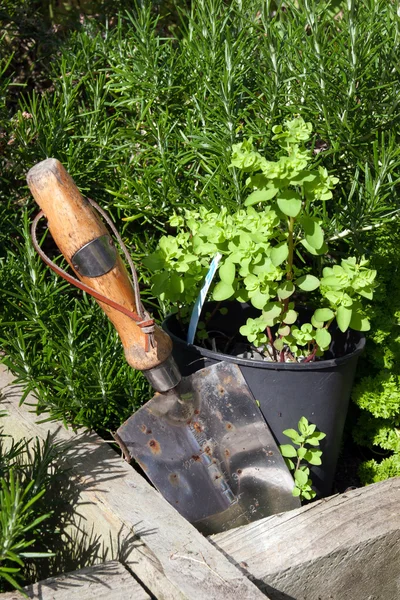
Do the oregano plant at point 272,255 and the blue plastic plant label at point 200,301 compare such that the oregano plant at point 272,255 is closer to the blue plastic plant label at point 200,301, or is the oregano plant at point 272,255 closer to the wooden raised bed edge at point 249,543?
the blue plastic plant label at point 200,301

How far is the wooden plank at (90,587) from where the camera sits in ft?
4.07

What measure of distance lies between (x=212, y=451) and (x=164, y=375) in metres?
0.21

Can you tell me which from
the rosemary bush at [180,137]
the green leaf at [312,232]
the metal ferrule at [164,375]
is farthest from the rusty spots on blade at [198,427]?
the green leaf at [312,232]

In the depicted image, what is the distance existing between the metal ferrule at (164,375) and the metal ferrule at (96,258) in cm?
25

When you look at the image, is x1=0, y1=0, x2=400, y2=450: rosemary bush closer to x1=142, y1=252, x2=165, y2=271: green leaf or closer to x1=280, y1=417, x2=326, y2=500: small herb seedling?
x1=142, y1=252, x2=165, y2=271: green leaf

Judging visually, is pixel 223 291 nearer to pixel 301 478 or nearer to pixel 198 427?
pixel 198 427

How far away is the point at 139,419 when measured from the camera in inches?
65.3

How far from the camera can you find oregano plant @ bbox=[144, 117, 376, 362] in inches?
59.3

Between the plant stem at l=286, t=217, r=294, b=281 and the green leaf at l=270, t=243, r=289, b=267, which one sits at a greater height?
the green leaf at l=270, t=243, r=289, b=267

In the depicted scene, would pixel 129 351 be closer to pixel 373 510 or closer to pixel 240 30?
pixel 373 510

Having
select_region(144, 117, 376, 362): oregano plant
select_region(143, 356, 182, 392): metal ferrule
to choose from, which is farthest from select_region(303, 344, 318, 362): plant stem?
select_region(143, 356, 182, 392): metal ferrule

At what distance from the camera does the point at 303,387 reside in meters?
1.65

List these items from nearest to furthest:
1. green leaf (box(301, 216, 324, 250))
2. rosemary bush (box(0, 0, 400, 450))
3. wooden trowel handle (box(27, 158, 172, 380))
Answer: wooden trowel handle (box(27, 158, 172, 380)) → green leaf (box(301, 216, 324, 250)) → rosemary bush (box(0, 0, 400, 450))

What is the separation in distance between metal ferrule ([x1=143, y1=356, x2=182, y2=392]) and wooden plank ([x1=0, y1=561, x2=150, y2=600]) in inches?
17.3
